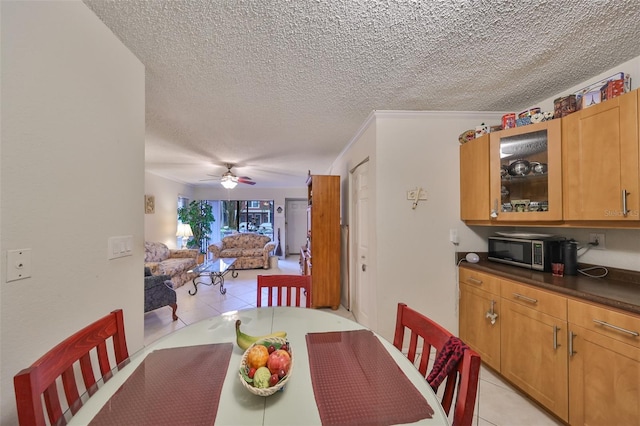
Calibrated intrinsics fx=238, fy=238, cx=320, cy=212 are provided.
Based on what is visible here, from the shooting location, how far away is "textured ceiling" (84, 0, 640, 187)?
118 cm

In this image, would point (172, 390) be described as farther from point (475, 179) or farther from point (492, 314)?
point (475, 179)

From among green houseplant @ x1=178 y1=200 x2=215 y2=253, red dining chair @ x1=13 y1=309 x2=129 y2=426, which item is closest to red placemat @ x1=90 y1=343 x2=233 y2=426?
red dining chair @ x1=13 y1=309 x2=129 y2=426

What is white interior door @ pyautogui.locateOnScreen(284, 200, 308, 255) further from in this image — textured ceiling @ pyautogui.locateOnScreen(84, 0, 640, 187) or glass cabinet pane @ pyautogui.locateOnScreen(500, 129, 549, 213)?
glass cabinet pane @ pyautogui.locateOnScreen(500, 129, 549, 213)

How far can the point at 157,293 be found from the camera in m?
2.93

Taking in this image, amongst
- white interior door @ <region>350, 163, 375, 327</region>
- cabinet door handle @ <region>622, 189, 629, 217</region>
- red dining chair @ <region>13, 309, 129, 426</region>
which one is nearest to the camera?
red dining chair @ <region>13, 309, 129, 426</region>

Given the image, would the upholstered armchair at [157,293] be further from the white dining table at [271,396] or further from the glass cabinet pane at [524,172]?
the glass cabinet pane at [524,172]

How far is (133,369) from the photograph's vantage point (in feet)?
3.22

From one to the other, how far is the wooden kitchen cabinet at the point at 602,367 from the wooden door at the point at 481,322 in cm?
48

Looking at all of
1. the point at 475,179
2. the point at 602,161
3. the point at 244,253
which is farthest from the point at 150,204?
the point at 602,161

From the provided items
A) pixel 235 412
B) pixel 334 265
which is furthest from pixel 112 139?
pixel 334 265

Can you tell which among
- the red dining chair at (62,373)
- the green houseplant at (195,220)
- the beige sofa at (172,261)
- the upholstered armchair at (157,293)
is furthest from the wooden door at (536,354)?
the green houseplant at (195,220)

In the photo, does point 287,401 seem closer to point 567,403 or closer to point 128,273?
point 128,273

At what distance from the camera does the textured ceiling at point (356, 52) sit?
46.6 inches

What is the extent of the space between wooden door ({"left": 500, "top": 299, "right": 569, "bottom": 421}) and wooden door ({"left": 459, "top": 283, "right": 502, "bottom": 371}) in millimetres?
54
